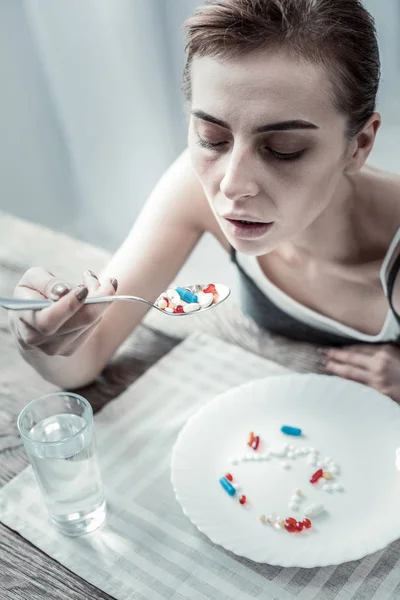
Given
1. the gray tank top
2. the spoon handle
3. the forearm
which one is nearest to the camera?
the spoon handle

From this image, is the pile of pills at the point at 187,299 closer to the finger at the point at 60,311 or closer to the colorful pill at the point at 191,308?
the colorful pill at the point at 191,308

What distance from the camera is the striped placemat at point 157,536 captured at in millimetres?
670

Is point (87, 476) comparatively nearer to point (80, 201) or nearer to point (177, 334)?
point (177, 334)

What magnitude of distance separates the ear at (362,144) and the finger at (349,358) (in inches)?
9.6

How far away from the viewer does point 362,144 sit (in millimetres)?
840

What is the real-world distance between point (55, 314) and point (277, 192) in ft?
0.89

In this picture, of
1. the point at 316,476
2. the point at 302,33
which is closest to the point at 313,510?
the point at 316,476

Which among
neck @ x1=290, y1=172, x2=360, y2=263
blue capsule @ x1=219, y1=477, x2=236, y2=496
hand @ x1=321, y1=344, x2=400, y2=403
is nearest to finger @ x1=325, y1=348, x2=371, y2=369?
hand @ x1=321, y1=344, x2=400, y2=403

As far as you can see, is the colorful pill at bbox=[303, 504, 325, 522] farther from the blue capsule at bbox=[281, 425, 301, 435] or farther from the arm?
the arm

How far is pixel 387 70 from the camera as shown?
1.59 m

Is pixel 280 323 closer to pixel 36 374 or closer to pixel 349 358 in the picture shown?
pixel 349 358

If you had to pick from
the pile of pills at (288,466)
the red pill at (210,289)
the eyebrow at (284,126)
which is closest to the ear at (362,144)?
the eyebrow at (284,126)

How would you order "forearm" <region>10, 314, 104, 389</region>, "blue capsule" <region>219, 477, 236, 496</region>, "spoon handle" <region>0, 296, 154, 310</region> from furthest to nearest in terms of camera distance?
"forearm" <region>10, 314, 104, 389</region> → "blue capsule" <region>219, 477, 236, 496</region> → "spoon handle" <region>0, 296, 154, 310</region>

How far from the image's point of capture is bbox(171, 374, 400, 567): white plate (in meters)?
0.69
